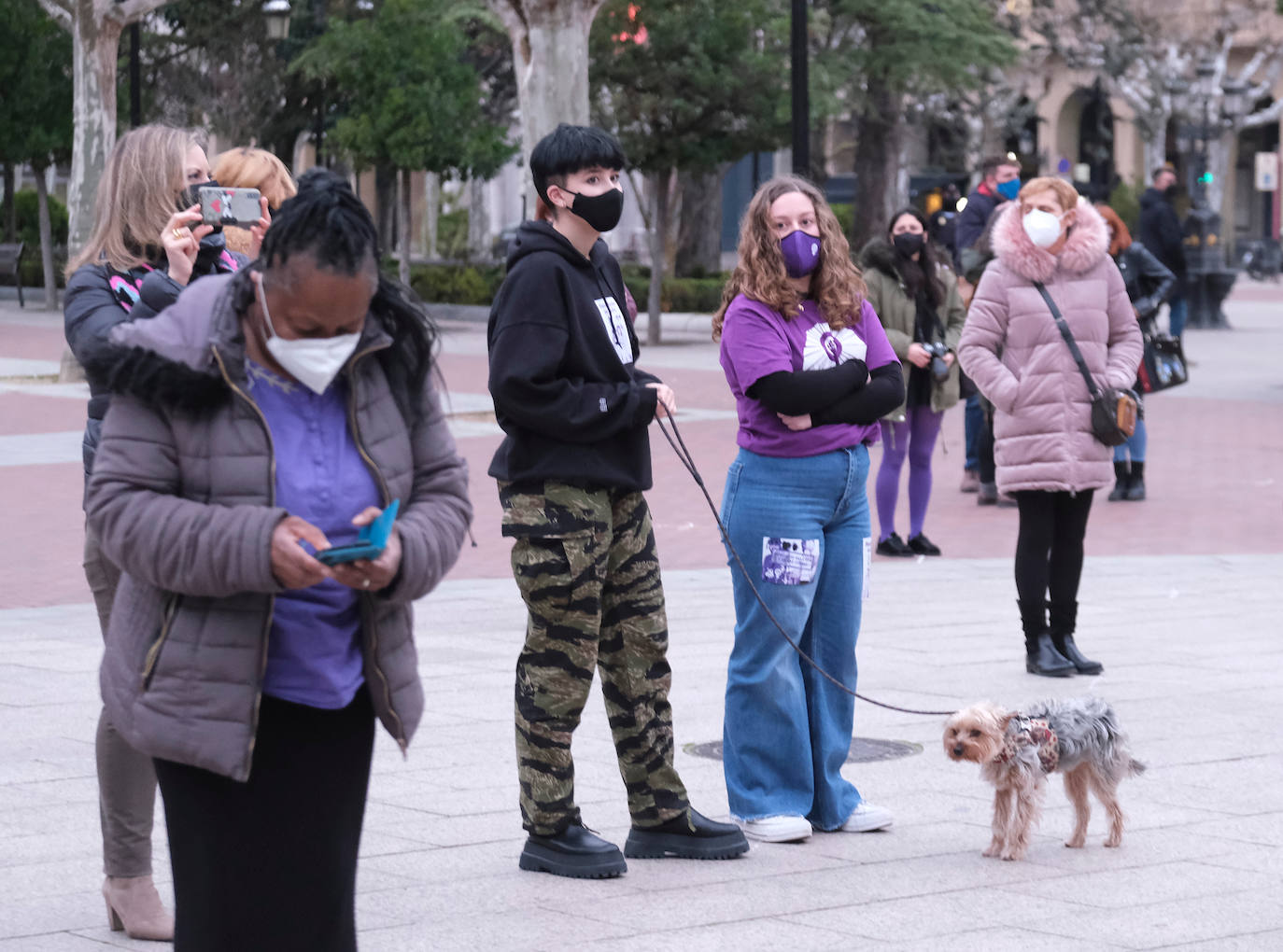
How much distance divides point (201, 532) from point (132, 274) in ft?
5.25

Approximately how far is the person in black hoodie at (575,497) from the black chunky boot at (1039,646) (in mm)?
2827

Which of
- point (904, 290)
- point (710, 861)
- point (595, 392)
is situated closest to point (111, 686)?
point (595, 392)

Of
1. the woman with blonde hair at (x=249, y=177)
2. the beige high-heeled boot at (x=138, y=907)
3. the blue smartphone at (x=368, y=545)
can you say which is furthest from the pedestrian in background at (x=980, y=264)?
the blue smartphone at (x=368, y=545)

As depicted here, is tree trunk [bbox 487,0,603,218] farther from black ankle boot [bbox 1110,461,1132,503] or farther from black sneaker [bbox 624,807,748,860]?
black sneaker [bbox 624,807,748,860]

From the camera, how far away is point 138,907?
15.1 ft

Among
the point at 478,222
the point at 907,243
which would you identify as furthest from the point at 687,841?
the point at 478,222

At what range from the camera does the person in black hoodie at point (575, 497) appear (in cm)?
504

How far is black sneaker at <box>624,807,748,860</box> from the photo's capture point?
5391 mm

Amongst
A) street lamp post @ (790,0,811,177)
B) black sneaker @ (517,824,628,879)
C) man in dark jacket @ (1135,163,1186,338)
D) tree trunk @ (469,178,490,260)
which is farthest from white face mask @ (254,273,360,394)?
tree trunk @ (469,178,490,260)

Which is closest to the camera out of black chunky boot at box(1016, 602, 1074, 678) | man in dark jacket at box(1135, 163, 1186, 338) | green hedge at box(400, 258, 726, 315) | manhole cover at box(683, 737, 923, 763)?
manhole cover at box(683, 737, 923, 763)

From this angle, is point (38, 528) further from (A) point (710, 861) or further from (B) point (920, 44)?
(B) point (920, 44)

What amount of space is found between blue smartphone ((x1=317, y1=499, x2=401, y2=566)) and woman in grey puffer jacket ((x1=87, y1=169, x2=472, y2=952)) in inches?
0.8

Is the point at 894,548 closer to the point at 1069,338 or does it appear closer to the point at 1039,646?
the point at 1039,646

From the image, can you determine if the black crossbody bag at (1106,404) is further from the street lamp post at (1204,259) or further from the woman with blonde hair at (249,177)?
the street lamp post at (1204,259)
